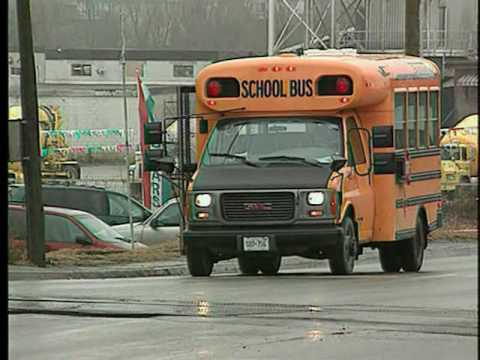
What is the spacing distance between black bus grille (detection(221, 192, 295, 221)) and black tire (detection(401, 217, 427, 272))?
261 centimetres

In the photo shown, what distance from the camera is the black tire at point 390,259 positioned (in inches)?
684

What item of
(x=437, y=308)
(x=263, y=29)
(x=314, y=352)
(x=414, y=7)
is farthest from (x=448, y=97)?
(x=314, y=352)

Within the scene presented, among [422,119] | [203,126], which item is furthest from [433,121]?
[203,126]

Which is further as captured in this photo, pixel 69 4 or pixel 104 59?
pixel 104 59

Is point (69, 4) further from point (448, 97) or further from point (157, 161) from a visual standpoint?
point (448, 97)

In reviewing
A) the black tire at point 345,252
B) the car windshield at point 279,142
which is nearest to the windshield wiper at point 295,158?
the car windshield at point 279,142

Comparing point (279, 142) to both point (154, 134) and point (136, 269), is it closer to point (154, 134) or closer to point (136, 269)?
point (154, 134)

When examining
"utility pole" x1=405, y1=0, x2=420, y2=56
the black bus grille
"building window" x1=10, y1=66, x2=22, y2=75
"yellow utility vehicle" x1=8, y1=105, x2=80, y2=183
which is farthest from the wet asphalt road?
"yellow utility vehicle" x1=8, y1=105, x2=80, y2=183

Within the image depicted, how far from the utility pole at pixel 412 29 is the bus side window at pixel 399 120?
7.22 metres

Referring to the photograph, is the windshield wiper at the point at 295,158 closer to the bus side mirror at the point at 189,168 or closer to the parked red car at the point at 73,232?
the bus side mirror at the point at 189,168

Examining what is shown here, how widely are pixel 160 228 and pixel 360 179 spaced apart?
947cm

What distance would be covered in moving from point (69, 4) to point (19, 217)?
381 centimetres

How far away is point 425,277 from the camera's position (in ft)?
51.4

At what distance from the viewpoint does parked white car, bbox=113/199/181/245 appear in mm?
24719
